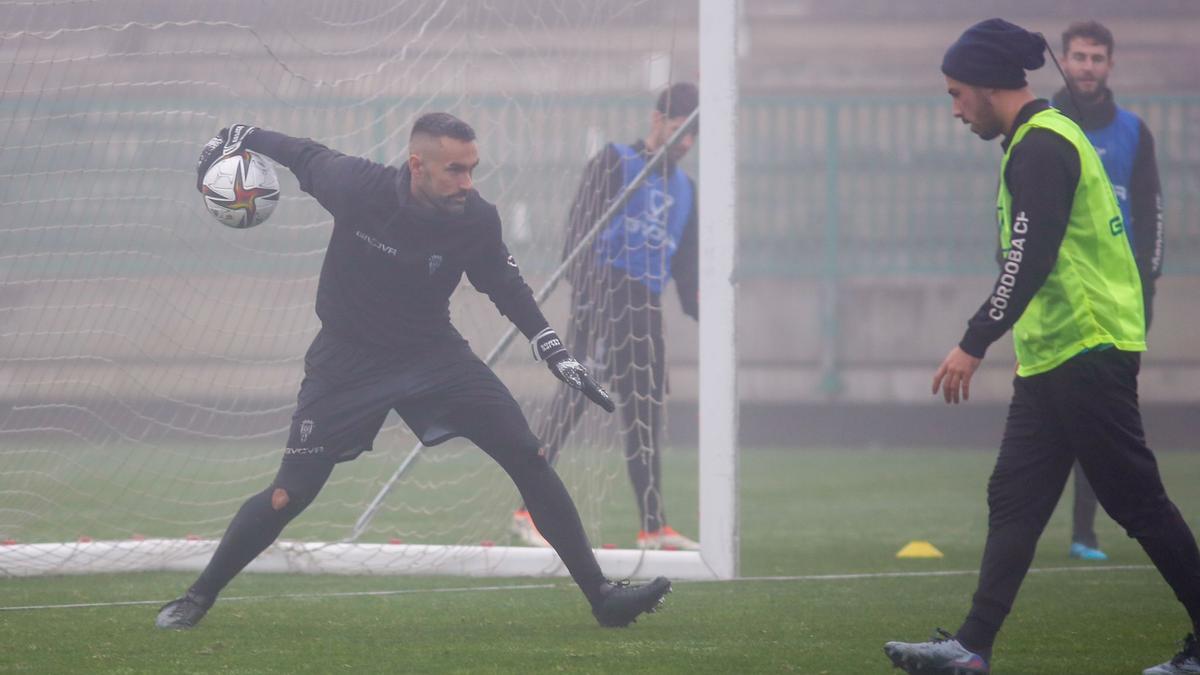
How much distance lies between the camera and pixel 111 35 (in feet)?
21.0

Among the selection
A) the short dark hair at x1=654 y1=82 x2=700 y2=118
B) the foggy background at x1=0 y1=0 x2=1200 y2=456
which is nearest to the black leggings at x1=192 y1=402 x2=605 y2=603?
the foggy background at x1=0 y1=0 x2=1200 y2=456

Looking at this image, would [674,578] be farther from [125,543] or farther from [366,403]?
[125,543]

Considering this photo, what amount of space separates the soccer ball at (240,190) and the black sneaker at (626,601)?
166 centimetres

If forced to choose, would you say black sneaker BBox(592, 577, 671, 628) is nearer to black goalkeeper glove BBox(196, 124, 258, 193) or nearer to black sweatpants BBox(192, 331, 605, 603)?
black sweatpants BBox(192, 331, 605, 603)

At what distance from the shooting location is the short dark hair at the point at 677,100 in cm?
698

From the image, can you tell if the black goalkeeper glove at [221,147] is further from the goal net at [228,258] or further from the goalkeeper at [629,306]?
the goalkeeper at [629,306]

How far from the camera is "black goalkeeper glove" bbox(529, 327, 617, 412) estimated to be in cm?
500

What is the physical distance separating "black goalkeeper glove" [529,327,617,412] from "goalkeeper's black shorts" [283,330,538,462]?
23 centimetres

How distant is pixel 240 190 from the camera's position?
519 centimetres

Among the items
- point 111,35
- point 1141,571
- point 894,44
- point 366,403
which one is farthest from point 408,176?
point 894,44

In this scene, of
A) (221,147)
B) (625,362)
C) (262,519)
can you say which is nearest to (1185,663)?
(262,519)

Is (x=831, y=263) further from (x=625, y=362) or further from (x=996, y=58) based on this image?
(x=996, y=58)

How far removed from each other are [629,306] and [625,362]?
0.25 m

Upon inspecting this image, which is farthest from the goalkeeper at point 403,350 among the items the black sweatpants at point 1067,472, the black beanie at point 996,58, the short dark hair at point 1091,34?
the short dark hair at point 1091,34
